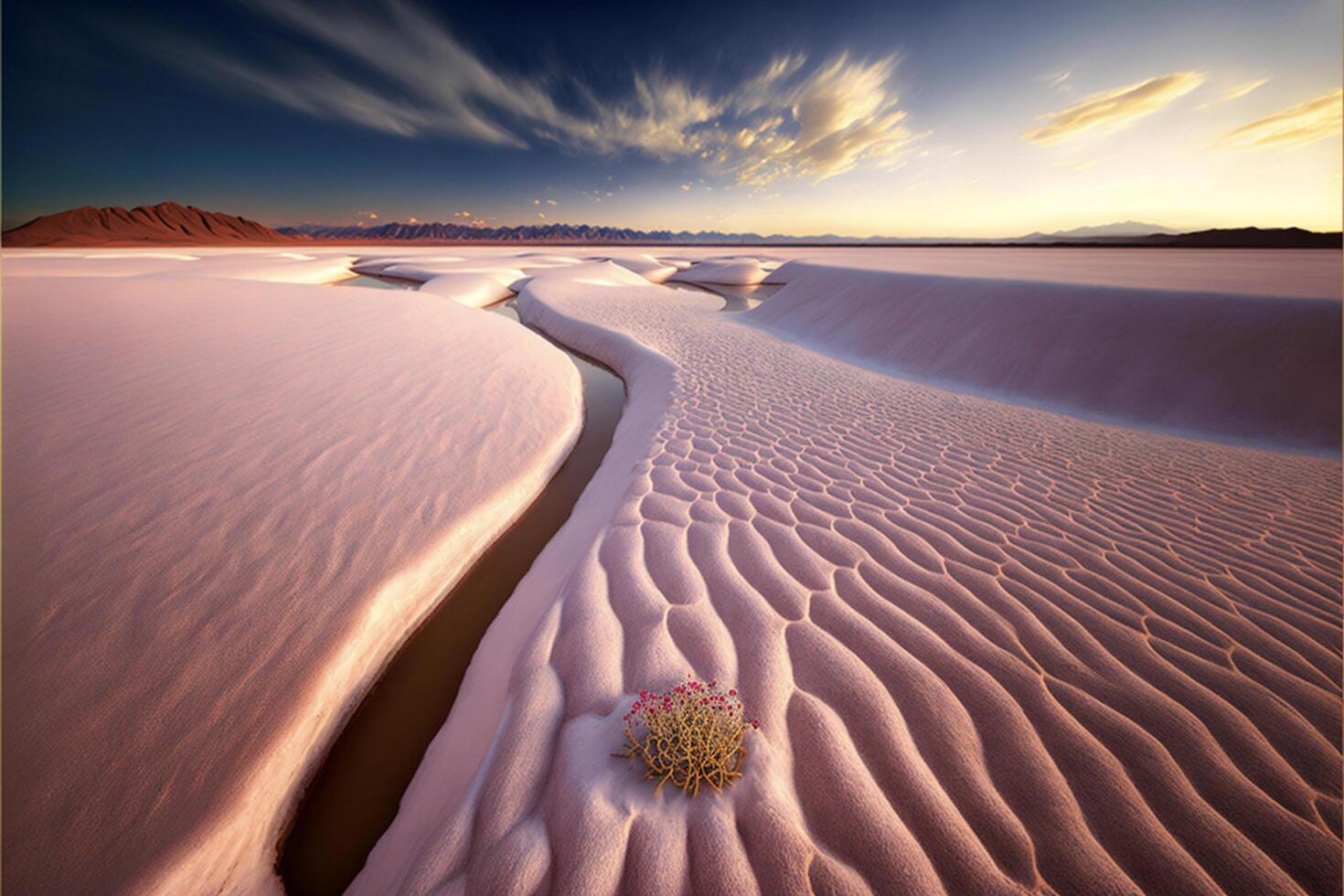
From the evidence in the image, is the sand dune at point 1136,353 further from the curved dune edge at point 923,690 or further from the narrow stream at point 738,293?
the narrow stream at point 738,293

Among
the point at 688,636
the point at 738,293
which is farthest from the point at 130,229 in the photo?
the point at 688,636

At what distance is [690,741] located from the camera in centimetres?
141

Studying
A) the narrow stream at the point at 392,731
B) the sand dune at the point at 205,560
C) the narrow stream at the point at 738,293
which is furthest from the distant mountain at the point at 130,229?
the narrow stream at the point at 392,731

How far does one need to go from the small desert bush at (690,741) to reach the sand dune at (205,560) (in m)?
1.44

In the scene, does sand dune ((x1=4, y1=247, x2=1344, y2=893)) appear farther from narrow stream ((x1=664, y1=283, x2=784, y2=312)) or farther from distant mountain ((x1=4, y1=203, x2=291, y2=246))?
distant mountain ((x1=4, y1=203, x2=291, y2=246))

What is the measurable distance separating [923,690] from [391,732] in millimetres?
2311

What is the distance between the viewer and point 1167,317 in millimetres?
5812

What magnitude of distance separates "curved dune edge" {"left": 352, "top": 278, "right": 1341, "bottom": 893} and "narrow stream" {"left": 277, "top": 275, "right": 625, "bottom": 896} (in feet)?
0.51

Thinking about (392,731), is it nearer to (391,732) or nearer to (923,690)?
(391,732)

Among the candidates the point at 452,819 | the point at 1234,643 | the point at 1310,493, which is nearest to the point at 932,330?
the point at 1310,493

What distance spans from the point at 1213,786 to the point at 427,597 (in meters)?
3.47

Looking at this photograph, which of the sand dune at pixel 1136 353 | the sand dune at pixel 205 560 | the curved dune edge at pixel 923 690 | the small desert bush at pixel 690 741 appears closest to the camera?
the curved dune edge at pixel 923 690

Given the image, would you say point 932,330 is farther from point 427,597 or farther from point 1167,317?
point 427,597

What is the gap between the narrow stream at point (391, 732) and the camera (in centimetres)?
157
